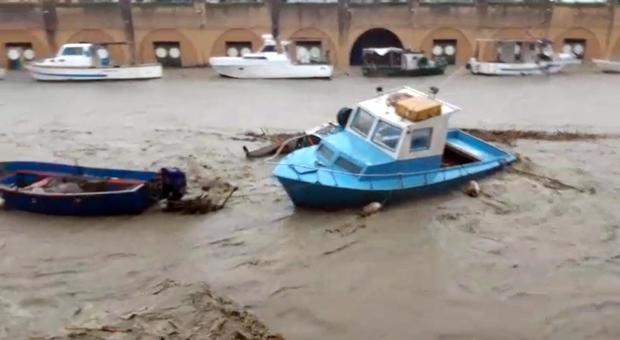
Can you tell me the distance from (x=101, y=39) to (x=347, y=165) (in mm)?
25216

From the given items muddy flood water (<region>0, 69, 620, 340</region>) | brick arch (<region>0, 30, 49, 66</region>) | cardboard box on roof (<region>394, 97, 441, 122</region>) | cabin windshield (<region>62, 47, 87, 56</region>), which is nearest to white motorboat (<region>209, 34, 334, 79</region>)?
cabin windshield (<region>62, 47, 87, 56</region>)

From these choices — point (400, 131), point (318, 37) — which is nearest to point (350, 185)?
point (400, 131)

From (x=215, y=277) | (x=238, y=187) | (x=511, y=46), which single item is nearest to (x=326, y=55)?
(x=511, y=46)

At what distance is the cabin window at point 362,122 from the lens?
1327cm

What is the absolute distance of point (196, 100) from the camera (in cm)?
2588

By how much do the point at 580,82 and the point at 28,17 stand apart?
2701cm

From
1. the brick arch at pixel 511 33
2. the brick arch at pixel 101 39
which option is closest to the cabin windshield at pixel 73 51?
the brick arch at pixel 101 39

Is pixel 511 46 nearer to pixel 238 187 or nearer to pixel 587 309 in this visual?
pixel 238 187

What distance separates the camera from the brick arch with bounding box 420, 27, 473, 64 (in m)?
35.5

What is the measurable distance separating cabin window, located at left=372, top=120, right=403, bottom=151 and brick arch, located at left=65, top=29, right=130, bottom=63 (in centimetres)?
2425

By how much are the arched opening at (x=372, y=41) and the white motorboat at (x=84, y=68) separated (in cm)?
1112

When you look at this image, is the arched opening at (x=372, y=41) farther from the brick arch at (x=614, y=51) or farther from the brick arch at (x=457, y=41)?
the brick arch at (x=614, y=51)

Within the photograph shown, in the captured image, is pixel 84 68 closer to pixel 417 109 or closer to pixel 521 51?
pixel 521 51

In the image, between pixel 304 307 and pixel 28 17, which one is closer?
pixel 304 307
